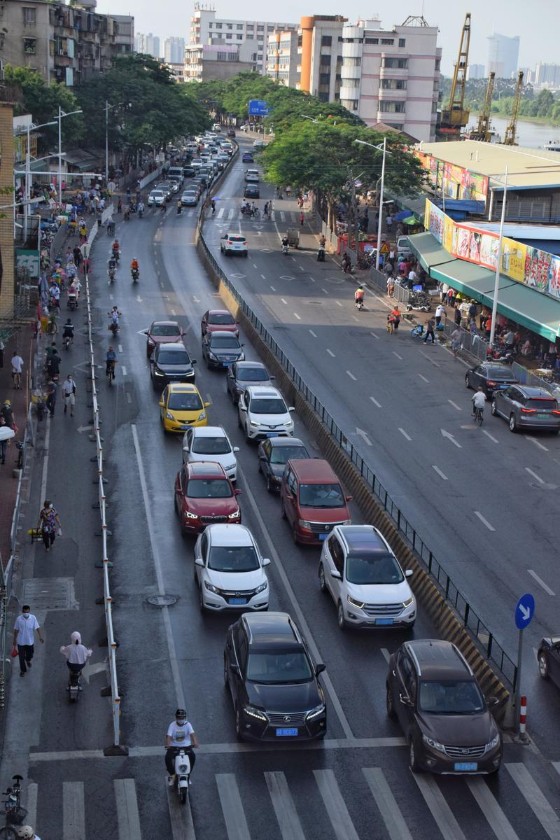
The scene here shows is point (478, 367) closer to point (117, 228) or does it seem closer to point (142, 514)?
point (142, 514)

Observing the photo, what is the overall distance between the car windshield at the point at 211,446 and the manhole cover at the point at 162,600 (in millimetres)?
8462

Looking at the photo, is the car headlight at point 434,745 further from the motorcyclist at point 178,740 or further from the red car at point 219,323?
the red car at point 219,323

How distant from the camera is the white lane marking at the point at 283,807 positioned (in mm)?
17875

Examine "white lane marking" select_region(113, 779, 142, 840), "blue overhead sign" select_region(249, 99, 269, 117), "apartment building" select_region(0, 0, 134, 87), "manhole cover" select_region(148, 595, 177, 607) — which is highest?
"apartment building" select_region(0, 0, 134, 87)

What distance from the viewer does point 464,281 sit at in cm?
6044

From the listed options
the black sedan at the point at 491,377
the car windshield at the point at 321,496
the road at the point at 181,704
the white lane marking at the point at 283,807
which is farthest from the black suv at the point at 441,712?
the black sedan at the point at 491,377

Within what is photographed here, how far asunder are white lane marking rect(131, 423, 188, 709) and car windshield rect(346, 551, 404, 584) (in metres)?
4.04

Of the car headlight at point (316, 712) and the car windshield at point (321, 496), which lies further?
the car windshield at point (321, 496)

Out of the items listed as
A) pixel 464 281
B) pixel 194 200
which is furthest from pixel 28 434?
pixel 194 200

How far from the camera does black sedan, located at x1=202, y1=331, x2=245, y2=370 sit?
162ft

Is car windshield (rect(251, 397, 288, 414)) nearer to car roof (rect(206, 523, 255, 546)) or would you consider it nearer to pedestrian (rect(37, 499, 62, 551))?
pedestrian (rect(37, 499, 62, 551))

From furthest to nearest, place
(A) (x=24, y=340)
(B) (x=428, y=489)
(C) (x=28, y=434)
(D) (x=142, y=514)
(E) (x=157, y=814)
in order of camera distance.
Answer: (A) (x=24, y=340)
(C) (x=28, y=434)
(B) (x=428, y=489)
(D) (x=142, y=514)
(E) (x=157, y=814)

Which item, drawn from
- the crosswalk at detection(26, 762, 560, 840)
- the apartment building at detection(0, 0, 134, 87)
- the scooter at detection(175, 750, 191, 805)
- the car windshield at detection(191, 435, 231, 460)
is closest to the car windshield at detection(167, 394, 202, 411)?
the car windshield at detection(191, 435, 231, 460)

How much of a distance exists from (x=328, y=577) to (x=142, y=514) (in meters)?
7.57
